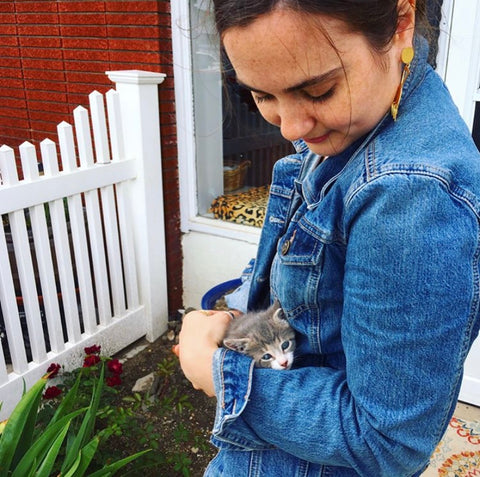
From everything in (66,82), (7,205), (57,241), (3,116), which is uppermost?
(66,82)

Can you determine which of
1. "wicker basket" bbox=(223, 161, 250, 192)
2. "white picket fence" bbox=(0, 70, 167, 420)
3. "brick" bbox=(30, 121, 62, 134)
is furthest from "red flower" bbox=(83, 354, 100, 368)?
"brick" bbox=(30, 121, 62, 134)

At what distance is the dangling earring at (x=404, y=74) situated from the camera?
2.44 feet

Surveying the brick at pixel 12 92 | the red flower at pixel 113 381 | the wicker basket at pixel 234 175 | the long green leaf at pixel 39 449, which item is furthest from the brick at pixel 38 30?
the long green leaf at pixel 39 449

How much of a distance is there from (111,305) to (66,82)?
1982 millimetres

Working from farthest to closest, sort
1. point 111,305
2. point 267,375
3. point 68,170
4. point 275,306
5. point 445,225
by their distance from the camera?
1. point 111,305
2. point 68,170
3. point 275,306
4. point 267,375
5. point 445,225

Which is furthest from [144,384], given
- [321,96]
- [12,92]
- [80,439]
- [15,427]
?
[12,92]

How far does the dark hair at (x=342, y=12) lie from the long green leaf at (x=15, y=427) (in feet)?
5.57

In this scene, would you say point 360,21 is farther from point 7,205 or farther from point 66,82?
point 66,82

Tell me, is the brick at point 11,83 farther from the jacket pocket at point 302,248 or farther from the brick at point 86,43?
the jacket pocket at point 302,248

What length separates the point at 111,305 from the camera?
3.74 m

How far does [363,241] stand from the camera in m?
0.69

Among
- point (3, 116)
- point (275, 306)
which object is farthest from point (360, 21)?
point (3, 116)

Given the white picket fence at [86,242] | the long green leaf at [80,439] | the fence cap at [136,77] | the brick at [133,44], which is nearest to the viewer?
the long green leaf at [80,439]

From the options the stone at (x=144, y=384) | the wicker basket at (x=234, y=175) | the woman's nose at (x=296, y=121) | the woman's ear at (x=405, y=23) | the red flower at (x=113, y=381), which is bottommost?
the stone at (x=144, y=384)
